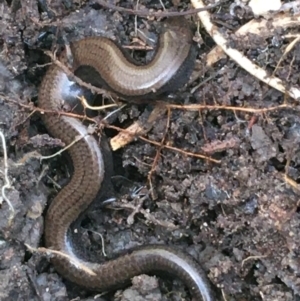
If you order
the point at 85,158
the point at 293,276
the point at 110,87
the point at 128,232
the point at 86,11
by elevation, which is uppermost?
the point at 86,11

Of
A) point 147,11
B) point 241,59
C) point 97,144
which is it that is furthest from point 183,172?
point 147,11

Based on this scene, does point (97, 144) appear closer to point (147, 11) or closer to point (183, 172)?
point (183, 172)

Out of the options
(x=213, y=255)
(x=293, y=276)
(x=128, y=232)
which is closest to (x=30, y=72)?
(x=128, y=232)

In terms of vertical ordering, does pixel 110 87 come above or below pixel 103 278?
above

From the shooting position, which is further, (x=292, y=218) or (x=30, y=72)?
(x=30, y=72)

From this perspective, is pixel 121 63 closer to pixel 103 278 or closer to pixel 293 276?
pixel 103 278

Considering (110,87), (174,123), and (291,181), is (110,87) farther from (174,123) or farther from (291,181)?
(291,181)
